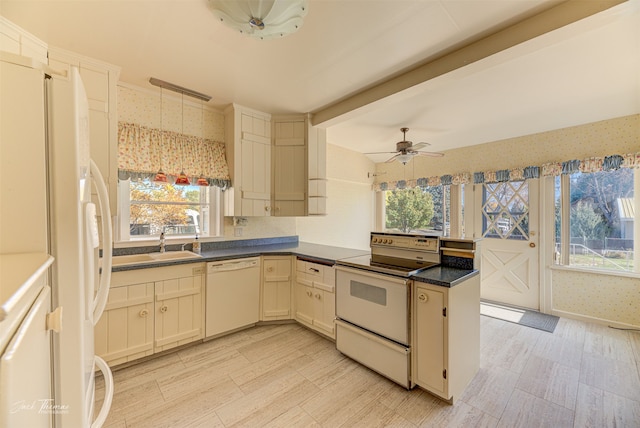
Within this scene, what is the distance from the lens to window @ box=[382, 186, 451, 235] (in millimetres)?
4777

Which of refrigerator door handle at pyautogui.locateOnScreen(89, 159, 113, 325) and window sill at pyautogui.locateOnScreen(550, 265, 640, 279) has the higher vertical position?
refrigerator door handle at pyautogui.locateOnScreen(89, 159, 113, 325)

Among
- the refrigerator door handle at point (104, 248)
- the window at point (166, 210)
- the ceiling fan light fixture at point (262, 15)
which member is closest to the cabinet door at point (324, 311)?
the window at point (166, 210)

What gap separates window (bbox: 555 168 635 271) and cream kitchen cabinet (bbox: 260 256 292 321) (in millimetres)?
3729

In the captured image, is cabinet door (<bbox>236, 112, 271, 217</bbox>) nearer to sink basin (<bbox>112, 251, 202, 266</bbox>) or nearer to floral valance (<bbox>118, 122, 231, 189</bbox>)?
floral valance (<bbox>118, 122, 231, 189</bbox>)

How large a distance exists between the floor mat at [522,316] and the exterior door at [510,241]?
0.18 metres

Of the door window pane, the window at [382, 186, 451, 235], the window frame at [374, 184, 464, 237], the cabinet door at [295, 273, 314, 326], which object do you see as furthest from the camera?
the window at [382, 186, 451, 235]

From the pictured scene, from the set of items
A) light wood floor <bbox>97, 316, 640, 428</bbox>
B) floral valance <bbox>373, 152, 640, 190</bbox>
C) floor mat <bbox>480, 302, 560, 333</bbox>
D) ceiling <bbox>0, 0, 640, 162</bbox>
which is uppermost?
ceiling <bbox>0, 0, 640, 162</bbox>

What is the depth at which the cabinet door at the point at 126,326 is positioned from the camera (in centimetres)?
209

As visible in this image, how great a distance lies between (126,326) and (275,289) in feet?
4.64

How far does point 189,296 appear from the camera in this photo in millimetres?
2523

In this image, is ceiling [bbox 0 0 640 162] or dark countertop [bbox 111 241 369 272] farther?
dark countertop [bbox 111 241 369 272]

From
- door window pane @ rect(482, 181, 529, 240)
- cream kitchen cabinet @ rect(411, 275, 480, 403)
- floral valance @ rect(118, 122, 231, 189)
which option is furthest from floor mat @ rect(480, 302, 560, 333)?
floral valance @ rect(118, 122, 231, 189)

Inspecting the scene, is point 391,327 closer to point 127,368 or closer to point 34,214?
point 34,214

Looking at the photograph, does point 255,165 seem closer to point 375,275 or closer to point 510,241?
point 375,275
